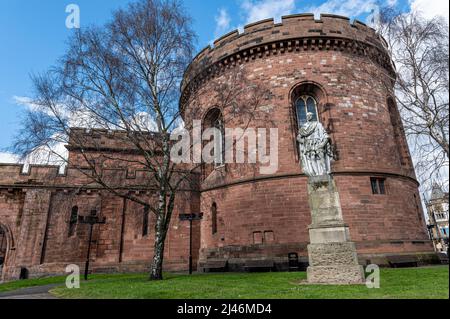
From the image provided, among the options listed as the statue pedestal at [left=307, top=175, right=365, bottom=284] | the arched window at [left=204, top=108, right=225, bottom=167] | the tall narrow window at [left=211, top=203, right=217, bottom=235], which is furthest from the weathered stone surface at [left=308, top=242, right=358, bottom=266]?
the arched window at [left=204, top=108, right=225, bottom=167]

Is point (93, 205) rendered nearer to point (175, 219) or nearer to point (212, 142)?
point (175, 219)

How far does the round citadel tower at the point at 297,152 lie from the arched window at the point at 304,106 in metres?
0.05

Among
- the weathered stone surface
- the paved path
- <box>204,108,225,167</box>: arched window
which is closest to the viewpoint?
the weathered stone surface

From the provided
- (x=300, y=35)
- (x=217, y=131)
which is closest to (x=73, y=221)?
(x=217, y=131)

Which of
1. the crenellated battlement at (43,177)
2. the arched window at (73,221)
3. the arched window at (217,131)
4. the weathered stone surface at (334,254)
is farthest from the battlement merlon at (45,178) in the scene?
the weathered stone surface at (334,254)

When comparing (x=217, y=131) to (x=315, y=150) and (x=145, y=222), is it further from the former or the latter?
(x=315, y=150)

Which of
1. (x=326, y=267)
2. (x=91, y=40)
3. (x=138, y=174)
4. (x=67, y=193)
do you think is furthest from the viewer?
(x=138, y=174)

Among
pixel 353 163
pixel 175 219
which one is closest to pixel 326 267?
pixel 353 163

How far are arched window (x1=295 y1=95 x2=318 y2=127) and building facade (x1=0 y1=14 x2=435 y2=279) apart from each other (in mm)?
47

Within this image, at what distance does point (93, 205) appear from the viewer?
13797 mm

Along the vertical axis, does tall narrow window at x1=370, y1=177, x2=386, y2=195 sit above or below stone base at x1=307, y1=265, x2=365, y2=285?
above

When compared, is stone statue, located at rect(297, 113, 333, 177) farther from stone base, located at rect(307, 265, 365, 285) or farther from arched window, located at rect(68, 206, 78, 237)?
arched window, located at rect(68, 206, 78, 237)

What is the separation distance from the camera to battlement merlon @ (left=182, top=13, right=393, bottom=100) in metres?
13.1

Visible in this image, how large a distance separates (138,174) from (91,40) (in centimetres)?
706
